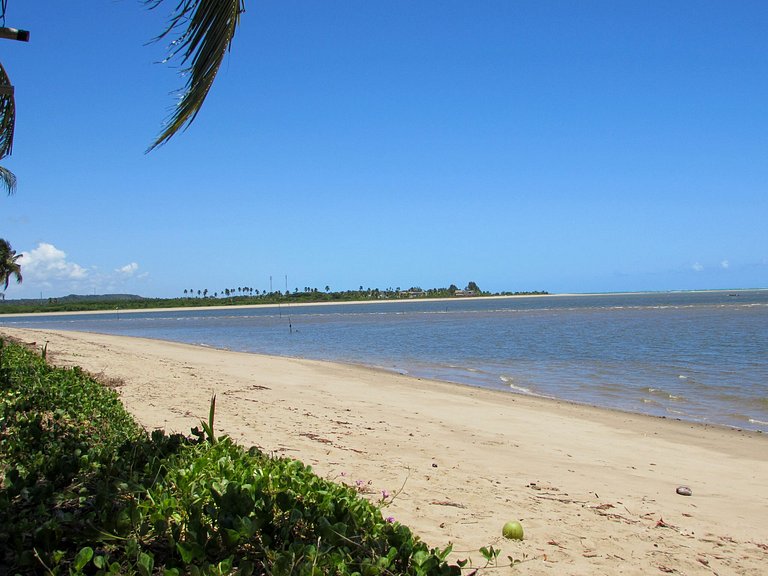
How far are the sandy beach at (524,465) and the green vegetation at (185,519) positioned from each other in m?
1.25

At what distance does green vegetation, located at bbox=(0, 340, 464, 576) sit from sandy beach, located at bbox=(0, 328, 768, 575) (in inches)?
49.3

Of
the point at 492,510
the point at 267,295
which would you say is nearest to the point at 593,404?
the point at 492,510

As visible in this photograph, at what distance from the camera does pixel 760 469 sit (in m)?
7.52

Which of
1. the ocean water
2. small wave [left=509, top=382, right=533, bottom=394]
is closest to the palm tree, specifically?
the ocean water

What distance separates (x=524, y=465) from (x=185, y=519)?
464cm

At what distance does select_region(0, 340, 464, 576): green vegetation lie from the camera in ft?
7.84

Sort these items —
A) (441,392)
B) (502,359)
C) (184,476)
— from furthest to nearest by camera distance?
1. (502,359)
2. (441,392)
3. (184,476)

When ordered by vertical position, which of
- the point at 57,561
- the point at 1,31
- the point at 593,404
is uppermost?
the point at 1,31

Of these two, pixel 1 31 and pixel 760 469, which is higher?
pixel 1 31

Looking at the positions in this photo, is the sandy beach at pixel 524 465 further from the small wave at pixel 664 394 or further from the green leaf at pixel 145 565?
the small wave at pixel 664 394

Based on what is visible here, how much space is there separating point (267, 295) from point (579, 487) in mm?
175881

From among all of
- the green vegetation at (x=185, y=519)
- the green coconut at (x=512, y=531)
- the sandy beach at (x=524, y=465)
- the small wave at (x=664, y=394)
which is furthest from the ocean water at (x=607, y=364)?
the green vegetation at (x=185, y=519)

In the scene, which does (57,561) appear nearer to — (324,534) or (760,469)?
(324,534)

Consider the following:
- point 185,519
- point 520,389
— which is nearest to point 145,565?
point 185,519
